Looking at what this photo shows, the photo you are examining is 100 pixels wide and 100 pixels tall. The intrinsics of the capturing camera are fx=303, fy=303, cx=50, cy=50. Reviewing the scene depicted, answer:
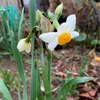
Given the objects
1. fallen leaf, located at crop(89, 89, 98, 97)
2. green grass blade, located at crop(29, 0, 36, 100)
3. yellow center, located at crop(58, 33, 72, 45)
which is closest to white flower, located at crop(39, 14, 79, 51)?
yellow center, located at crop(58, 33, 72, 45)

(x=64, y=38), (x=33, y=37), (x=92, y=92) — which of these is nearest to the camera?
(x=64, y=38)

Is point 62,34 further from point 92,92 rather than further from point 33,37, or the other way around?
point 92,92

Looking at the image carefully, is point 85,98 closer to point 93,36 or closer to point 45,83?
point 45,83

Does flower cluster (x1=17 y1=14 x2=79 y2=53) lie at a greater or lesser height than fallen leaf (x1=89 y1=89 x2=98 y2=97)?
greater

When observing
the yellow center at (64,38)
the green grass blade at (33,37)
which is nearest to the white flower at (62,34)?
the yellow center at (64,38)

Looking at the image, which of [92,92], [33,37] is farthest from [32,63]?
[92,92]

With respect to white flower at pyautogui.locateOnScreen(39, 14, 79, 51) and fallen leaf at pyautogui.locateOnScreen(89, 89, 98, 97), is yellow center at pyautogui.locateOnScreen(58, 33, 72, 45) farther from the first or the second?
fallen leaf at pyautogui.locateOnScreen(89, 89, 98, 97)

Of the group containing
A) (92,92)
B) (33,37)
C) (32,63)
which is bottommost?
(92,92)

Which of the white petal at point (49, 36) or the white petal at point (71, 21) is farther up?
the white petal at point (71, 21)

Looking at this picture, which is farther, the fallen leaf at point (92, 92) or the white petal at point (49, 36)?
the fallen leaf at point (92, 92)

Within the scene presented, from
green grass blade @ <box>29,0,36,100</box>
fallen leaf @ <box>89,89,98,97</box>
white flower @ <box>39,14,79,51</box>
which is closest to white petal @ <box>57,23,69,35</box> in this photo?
white flower @ <box>39,14,79,51</box>

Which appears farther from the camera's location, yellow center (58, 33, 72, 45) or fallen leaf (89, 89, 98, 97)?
fallen leaf (89, 89, 98, 97)

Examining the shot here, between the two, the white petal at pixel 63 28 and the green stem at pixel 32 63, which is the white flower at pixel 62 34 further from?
the green stem at pixel 32 63
